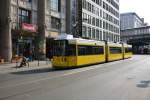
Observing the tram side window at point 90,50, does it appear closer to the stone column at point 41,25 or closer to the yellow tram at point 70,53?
the yellow tram at point 70,53

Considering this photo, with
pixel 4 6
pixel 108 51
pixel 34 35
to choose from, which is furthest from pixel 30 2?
pixel 108 51

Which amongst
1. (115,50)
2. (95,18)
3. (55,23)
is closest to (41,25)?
(55,23)

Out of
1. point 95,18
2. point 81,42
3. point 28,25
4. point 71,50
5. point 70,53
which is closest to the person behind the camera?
point 70,53

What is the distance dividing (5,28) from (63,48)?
13866mm

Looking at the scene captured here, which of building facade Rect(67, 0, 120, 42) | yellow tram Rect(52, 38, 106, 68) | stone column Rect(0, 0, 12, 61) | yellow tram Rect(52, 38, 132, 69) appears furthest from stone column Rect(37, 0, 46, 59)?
yellow tram Rect(52, 38, 106, 68)

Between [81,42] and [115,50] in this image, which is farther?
[115,50]

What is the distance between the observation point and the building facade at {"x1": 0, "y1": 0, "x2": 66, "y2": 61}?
133 feet

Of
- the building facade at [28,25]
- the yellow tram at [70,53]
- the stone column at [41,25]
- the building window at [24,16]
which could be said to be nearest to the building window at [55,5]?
the building facade at [28,25]

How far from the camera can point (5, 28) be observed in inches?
1592

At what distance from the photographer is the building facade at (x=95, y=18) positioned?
6869cm

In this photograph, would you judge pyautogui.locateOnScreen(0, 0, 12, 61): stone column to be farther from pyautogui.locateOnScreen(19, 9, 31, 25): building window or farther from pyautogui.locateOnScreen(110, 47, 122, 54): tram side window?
pyautogui.locateOnScreen(110, 47, 122, 54): tram side window

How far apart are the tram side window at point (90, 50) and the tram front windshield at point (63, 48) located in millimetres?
1561

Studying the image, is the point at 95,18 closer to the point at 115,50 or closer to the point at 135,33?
the point at 115,50

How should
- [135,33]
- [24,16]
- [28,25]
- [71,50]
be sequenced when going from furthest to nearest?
[135,33] < [24,16] < [28,25] < [71,50]
